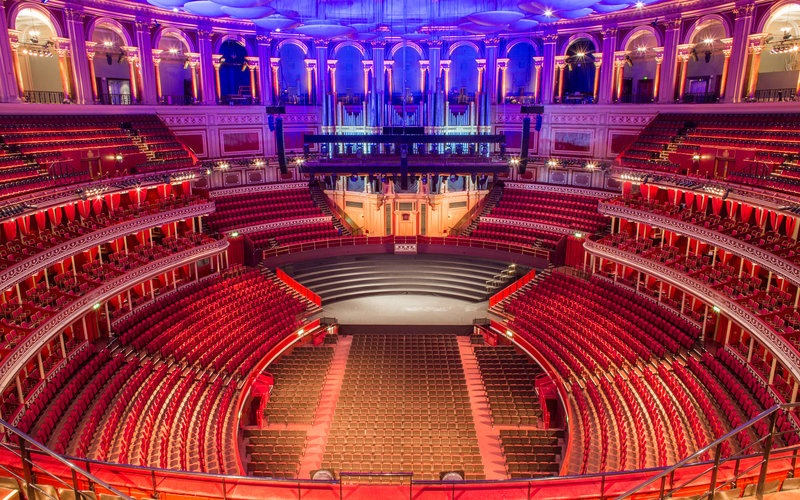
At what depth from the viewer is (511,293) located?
24250 mm

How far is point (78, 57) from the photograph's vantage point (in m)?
24.2

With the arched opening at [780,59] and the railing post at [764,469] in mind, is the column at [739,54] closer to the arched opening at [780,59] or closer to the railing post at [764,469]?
the arched opening at [780,59]

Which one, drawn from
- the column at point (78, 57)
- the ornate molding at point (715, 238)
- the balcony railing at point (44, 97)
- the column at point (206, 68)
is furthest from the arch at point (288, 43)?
the ornate molding at point (715, 238)

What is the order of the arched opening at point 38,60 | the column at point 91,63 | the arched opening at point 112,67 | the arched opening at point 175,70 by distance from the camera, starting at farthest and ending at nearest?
the arched opening at point 175,70
the arched opening at point 112,67
the column at point 91,63
the arched opening at point 38,60

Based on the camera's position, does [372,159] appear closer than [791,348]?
No

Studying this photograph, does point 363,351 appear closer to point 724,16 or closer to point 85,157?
point 85,157

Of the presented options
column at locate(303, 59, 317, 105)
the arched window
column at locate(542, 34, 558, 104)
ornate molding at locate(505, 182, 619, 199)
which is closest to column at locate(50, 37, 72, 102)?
column at locate(303, 59, 317, 105)

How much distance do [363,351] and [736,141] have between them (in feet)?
58.0

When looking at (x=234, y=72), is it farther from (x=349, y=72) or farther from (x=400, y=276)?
(x=400, y=276)

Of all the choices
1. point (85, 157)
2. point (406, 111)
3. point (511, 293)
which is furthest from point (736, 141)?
point (85, 157)

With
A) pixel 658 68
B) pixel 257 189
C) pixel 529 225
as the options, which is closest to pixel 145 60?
pixel 257 189

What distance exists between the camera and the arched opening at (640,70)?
1129 inches

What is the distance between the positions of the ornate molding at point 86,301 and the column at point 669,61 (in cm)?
2274

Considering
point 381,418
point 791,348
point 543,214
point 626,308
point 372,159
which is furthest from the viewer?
point 543,214
